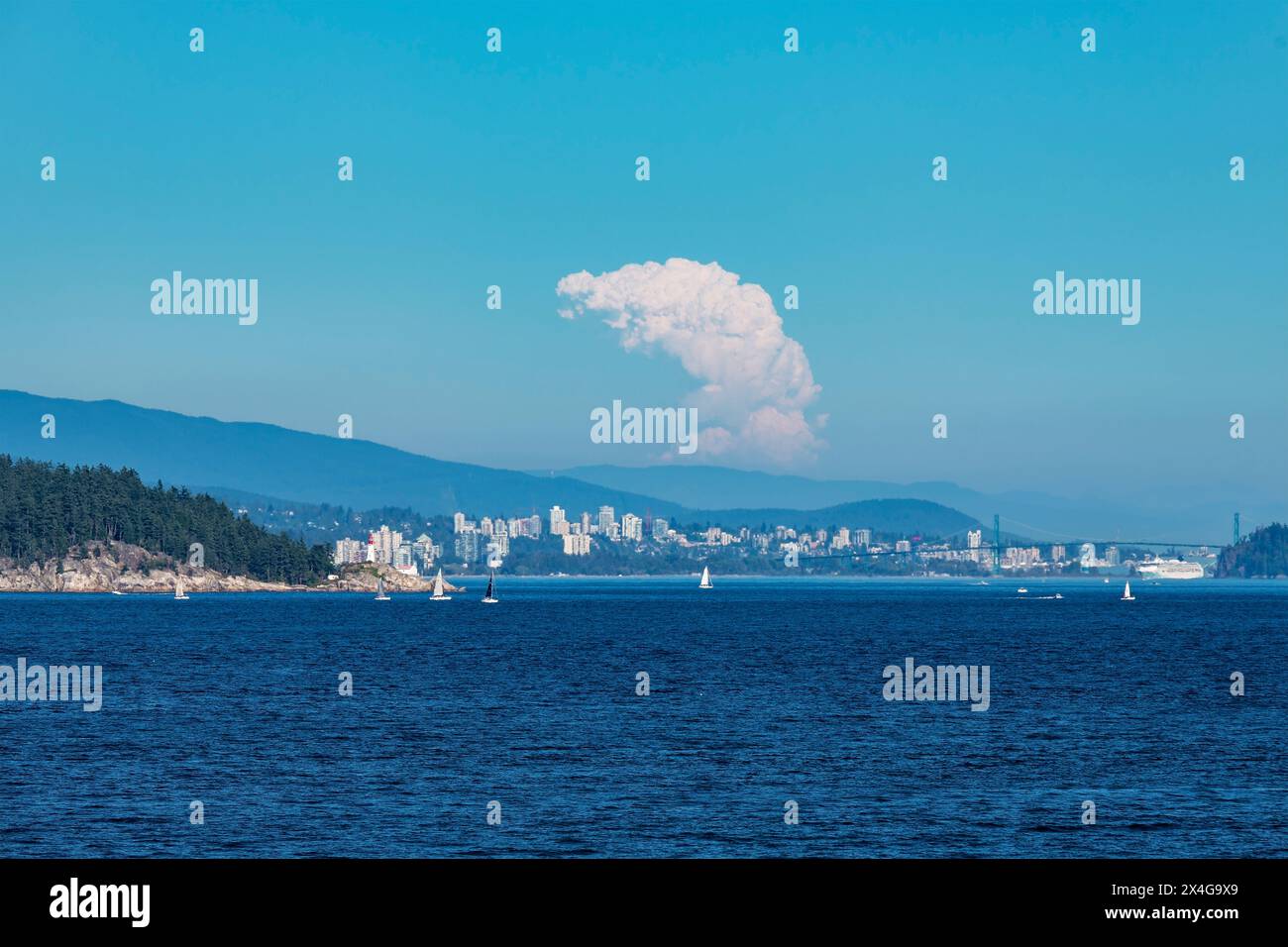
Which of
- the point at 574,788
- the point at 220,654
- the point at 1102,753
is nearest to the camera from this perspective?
the point at 574,788

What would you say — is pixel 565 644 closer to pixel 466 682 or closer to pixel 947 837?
pixel 466 682

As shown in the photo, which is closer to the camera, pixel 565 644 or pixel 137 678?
pixel 137 678

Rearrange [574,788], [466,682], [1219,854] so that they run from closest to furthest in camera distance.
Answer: [1219,854] < [574,788] < [466,682]

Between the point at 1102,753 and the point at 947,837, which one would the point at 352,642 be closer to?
the point at 1102,753
